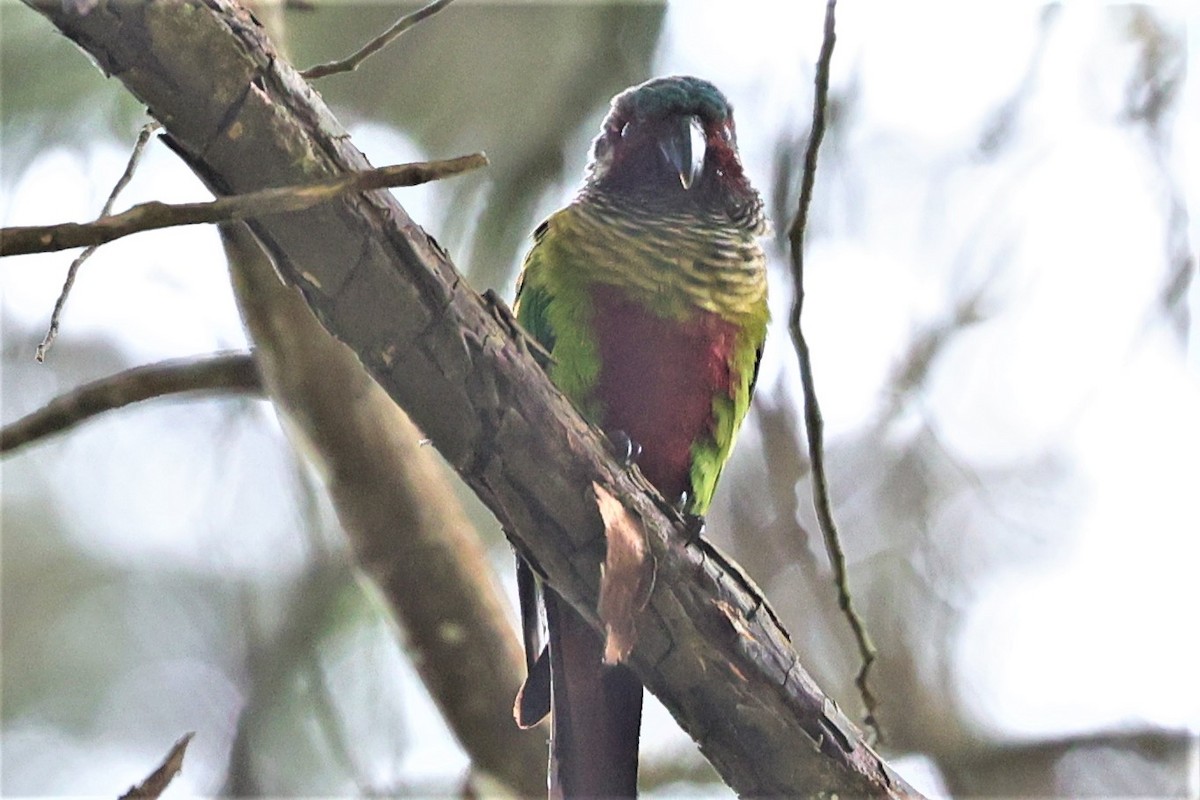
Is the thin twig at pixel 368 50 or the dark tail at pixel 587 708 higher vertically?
the thin twig at pixel 368 50

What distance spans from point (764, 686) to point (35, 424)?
68.5 inches

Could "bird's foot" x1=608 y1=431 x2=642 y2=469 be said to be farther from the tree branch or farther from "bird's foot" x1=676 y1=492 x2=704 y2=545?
the tree branch

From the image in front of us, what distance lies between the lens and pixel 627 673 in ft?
8.32

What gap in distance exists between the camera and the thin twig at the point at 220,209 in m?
1.29

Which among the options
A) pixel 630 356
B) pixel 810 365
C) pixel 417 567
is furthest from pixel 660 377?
pixel 417 567

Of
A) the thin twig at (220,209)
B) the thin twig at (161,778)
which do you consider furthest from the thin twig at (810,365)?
the thin twig at (161,778)

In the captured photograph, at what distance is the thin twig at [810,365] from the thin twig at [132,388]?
1614 mm

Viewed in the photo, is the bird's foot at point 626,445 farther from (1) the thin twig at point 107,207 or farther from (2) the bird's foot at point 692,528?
(1) the thin twig at point 107,207

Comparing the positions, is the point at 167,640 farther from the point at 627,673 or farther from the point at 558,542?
the point at 558,542

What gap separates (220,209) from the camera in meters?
1.39

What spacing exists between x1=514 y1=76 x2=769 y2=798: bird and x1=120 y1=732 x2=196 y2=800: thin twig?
90 centimetres

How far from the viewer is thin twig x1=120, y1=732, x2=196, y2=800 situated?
5.58 ft

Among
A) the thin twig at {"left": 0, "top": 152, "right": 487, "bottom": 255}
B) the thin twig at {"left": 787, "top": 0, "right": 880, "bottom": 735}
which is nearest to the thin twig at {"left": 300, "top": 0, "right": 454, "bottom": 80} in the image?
the thin twig at {"left": 0, "top": 152, "right": 487, "bottom": 255}

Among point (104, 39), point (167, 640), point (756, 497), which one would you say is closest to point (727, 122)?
point (756, 497)
